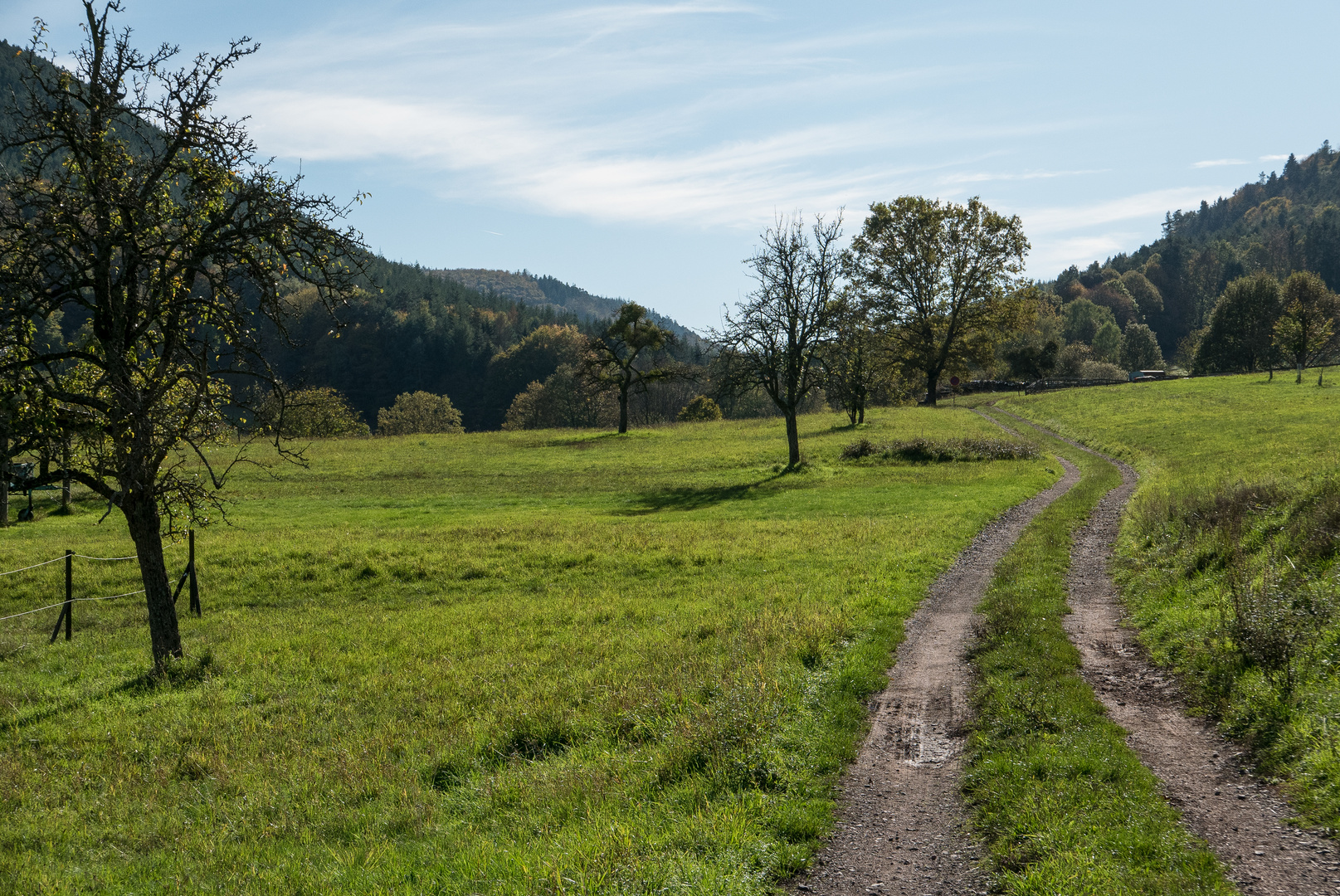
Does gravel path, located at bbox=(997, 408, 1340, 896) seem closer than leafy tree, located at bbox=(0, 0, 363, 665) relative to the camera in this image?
Yes

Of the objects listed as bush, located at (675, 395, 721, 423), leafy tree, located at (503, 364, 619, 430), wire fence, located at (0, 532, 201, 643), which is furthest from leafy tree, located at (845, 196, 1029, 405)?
wire fence, located at (0, 532, 201, 643)

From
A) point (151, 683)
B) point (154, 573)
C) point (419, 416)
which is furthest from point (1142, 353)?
point (151, 683)

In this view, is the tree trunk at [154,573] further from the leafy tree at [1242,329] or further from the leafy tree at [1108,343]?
the leafy tree at [1108,343]

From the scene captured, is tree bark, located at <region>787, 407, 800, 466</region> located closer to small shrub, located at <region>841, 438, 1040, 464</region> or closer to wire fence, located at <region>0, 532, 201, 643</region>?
small shrub, located at <region>841, 438, 1040, 464</region>

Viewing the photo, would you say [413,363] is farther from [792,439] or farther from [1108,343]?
[792,439]

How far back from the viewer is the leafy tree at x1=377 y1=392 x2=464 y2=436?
338 feet

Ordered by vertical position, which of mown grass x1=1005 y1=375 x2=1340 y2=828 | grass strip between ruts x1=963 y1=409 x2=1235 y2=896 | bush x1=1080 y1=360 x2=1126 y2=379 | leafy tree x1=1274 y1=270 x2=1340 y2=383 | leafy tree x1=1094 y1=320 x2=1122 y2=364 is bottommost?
grass strip between ruts x1=963 y1=409 x2=1235 y2=896

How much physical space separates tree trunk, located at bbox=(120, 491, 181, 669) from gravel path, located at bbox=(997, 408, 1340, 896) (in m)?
14.9

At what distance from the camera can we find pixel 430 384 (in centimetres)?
16612

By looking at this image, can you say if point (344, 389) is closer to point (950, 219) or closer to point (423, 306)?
point (423, 306)

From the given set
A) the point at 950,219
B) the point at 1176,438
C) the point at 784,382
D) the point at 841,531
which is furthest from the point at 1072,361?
the point at 841,531

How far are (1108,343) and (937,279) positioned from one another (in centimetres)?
6950

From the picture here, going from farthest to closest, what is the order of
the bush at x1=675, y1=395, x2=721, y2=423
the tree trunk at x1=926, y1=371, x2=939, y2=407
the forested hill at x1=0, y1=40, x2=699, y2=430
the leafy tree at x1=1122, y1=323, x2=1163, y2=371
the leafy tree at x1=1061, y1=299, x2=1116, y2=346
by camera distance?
the forested hill at x1=0, y1=40, x2=699, y2=430 → the leafy tree at x1=1061, y1=299, x2=1116, y2=346 → the leafy tree at x1=1122, y1=323, x2=1163, y2=371 → the bush at x1=675, y1=395, x2=721, y2=423 → the tree trunk at x1=926, y1=371, x2=939, y2=407

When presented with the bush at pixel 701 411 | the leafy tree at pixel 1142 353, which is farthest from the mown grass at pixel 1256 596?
the leafy tree at pixel 1142 353
